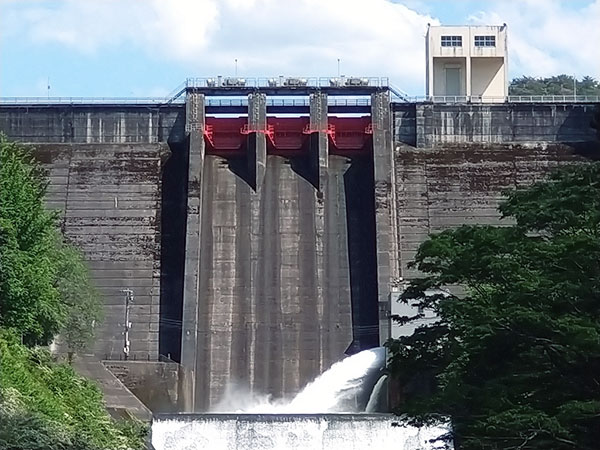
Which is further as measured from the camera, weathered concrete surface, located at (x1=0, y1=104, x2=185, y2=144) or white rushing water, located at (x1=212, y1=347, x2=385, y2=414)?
weathered concrete surface, located at (x1=0, y1=104, x2=185, y2=144)

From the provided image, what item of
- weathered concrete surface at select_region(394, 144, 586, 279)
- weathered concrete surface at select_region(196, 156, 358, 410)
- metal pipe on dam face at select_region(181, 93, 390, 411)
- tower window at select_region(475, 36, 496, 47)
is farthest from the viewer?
tower window at select_region(475, 36, 496, 47)

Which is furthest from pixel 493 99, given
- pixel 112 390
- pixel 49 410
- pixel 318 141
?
pixel 49 410

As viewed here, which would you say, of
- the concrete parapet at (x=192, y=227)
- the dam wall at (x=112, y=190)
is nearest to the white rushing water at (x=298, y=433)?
the concrete parapet at (x=192, y=227)

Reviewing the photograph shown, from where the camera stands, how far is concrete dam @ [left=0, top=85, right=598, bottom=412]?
4650 cm

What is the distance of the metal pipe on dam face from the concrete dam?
0.05 metres

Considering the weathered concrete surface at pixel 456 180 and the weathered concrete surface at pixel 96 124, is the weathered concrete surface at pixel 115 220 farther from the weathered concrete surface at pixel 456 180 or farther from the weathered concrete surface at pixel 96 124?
the weathered concrete surface at pixel 456 180

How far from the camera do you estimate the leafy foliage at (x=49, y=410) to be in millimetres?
23297

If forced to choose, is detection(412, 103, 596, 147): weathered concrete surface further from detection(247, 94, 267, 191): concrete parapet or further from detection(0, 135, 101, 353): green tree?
detection(0, 135, 101, 353): green tree

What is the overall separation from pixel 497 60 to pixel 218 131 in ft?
48.3

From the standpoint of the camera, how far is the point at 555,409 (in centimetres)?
2008

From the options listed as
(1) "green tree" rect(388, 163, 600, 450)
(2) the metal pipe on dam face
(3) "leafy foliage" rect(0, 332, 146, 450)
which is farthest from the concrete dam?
(1) "green tree" rect(388, 163, 600, 450)

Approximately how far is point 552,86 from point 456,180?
2077 inches

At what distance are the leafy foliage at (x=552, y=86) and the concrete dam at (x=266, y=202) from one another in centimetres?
4189

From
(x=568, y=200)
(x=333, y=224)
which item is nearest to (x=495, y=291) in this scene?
(x=568, y=200)
